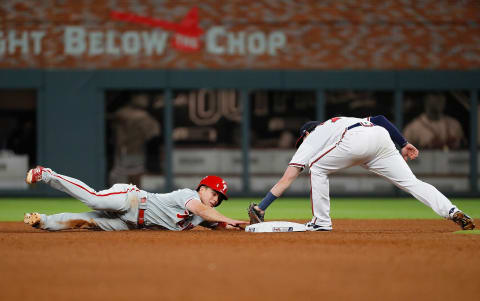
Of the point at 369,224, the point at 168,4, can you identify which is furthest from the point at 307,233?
the point at 168,4

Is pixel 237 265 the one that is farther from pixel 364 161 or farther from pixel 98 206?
pixel 364 161

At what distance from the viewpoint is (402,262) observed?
22.3ft

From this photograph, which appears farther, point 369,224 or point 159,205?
point 369,224

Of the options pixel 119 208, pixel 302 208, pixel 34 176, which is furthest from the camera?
pixel 302 208

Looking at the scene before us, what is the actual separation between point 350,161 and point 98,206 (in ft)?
9.45

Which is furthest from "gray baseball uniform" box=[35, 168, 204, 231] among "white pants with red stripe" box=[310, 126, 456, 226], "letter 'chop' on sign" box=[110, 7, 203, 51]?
"letter 'chop' on sign" box=[110, 7, 203, 51]

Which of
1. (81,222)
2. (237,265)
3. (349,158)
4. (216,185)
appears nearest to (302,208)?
(349,158)

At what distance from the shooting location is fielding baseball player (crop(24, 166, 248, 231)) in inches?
352

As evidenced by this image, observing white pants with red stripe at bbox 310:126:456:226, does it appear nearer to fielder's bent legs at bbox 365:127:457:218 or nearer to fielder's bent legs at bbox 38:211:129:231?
fielder's bent legs at bbox 365:127:457:218

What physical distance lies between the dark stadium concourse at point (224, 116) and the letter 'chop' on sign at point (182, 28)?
68cm

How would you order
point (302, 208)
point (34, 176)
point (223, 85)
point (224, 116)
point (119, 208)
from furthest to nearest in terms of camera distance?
point (224, 116), point (223, 85), point (302, 208), point (119, 208), point (34, 176)

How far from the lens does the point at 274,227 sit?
9.38 meters

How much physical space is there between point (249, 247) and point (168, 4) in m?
13.0

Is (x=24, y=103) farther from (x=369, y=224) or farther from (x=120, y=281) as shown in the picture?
(x=120, y=281)
